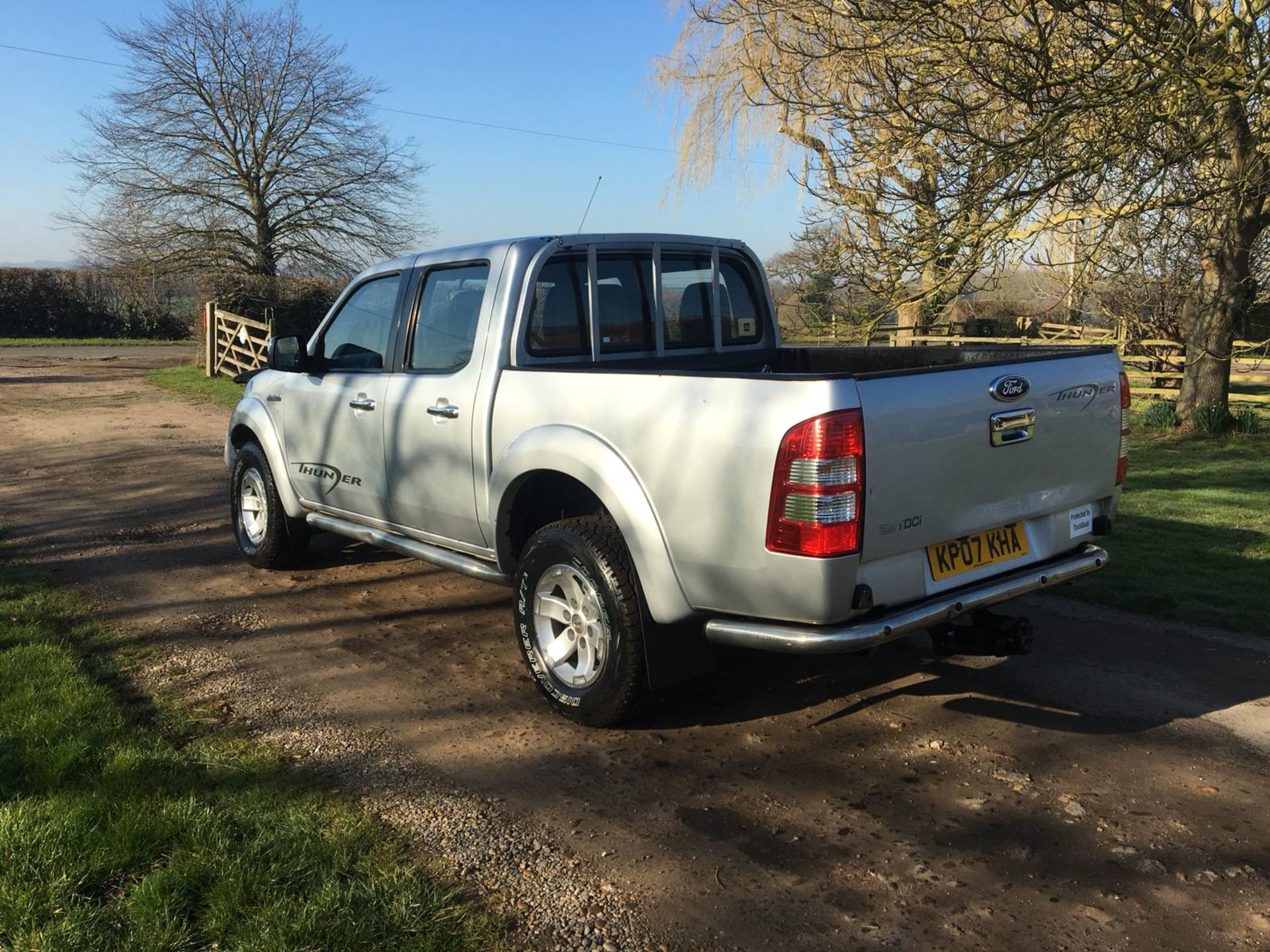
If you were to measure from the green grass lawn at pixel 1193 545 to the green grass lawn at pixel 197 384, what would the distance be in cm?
1354

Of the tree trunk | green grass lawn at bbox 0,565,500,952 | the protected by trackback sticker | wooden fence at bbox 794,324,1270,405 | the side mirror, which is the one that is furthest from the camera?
wooden fence at bbox 794,324,1270,405

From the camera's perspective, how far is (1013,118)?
9.47 metres

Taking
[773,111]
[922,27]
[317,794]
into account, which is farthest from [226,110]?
[317,794]

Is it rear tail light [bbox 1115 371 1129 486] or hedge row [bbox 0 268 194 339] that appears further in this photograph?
hedge row [bbox 0 268 194 339]

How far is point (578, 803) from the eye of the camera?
11.9 ft

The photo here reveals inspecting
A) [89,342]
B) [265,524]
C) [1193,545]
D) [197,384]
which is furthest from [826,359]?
[89,342]

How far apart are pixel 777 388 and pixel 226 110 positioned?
30.4 meters

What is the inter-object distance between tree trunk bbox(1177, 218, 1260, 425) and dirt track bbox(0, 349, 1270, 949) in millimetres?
8781

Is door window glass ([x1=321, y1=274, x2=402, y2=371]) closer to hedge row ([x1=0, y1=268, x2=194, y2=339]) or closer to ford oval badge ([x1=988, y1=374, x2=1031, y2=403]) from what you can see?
ford oval badge ([x1=988, y1=374, x2=1031, y2=403])

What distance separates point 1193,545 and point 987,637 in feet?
13.6

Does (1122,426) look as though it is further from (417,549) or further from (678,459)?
(417,549)

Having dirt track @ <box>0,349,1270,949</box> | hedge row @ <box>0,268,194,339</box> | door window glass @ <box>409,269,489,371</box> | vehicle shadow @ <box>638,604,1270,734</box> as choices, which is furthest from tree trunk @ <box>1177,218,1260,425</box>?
hedge row @ <box>0,268,194,339</box>

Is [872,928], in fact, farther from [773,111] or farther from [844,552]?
[773,111]

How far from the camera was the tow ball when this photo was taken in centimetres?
407
